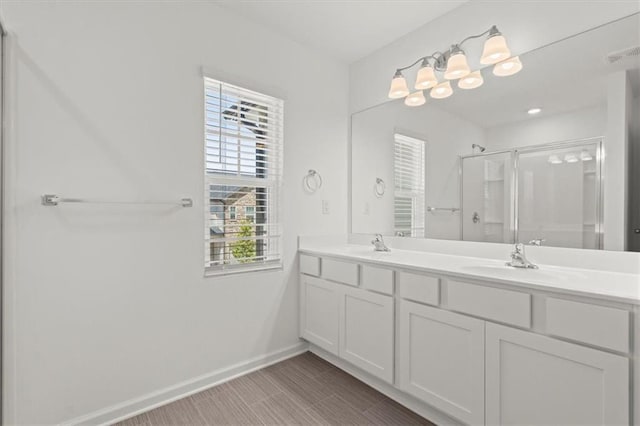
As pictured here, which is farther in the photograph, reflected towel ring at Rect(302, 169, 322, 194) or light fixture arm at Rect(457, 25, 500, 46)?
reflected towel ring at Rect(302, 169, 322, 194)

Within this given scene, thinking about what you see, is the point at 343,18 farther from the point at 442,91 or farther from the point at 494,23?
the point at 494,23

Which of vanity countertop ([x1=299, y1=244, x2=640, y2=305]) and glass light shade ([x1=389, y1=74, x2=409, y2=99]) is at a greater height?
glass light shade ([x1=389, y1=74, x2=409, y2=99])

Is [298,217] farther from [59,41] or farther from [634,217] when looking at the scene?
[634,217]

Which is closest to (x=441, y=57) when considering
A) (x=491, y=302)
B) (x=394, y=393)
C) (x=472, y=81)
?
(x=472, y=81)

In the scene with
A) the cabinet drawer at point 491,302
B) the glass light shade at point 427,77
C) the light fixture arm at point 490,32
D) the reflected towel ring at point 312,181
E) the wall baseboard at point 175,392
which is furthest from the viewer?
the reflected towel ring at point 312,181

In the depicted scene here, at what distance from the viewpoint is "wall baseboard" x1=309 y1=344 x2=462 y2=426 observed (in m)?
1.68

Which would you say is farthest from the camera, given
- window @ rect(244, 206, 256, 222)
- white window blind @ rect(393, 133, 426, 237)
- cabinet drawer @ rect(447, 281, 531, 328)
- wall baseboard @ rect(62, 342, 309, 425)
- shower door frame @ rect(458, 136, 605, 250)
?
white window blind @ rect(393, 133, 426, 237)

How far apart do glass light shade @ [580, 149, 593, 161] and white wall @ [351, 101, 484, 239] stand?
1.67 ft

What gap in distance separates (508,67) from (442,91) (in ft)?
1.34

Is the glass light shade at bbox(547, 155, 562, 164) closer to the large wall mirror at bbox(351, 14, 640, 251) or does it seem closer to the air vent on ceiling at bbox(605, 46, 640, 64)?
the large wall mirror at bbox(351, 14, 640, 251)

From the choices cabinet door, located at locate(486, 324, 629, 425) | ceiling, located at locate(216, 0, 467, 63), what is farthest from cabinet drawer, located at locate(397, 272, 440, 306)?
ceiling, located at locate(216, 0, 467, 63)

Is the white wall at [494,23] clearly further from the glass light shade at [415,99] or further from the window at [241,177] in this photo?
the window at [241,177]

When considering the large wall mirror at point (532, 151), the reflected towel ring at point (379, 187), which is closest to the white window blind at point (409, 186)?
the large wall mirror at point (532, 151)

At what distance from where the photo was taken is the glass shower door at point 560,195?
Answer: 1.59 m
